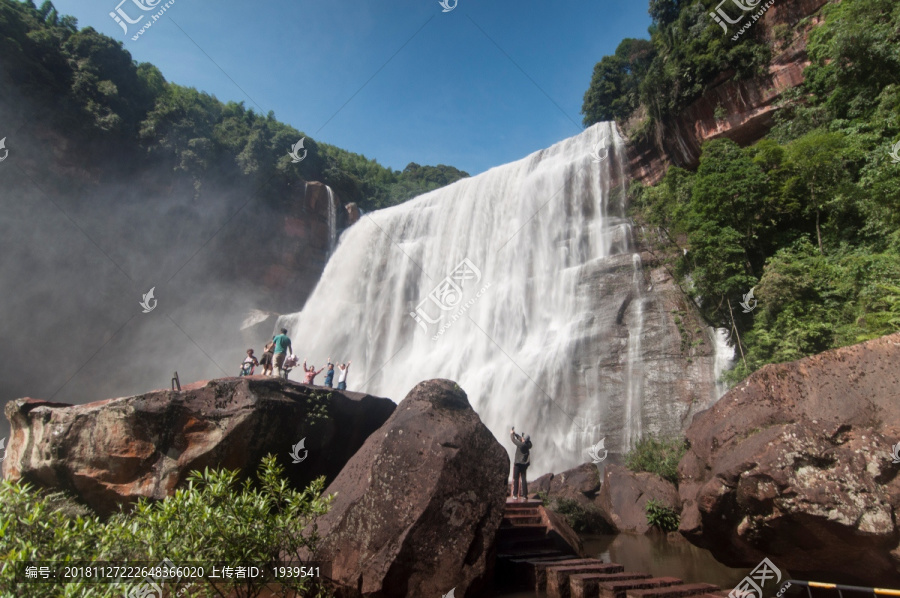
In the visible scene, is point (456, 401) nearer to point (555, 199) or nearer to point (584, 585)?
point (584, 585)

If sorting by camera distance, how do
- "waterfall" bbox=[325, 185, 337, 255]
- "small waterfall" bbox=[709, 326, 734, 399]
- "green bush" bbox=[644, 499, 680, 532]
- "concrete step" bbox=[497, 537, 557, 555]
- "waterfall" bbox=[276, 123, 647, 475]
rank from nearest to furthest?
"concrete step" bbox=[497, 537, 557, 555] → "green bush" bbox=[644, 499, 680, 532] → "small waterfall" bbox=[709, 326, 734, 399] → "waterfall" bbox=[276, 123, 647, 475] → "waterfall" bbox=[325, 185, 337, 255]

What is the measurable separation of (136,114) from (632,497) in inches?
1306

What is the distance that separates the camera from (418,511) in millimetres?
5629

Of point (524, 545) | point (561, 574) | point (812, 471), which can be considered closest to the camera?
point (812, 471)

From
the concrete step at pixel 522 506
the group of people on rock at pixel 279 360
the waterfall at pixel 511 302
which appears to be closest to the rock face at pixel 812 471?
the concrete step at pixel 522 506

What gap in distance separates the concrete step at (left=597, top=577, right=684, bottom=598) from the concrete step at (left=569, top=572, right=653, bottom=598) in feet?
0.25

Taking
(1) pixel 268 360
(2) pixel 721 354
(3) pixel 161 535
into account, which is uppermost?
(2) pixel 721 354

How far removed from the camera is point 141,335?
27859 millimetres

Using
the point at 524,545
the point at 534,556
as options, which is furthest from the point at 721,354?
the point at 534,556

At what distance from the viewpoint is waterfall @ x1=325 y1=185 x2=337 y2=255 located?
3347 centimetres

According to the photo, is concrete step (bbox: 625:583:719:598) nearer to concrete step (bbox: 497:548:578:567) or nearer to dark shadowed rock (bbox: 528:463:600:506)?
concrete step (bbox: 497:548:578:567)

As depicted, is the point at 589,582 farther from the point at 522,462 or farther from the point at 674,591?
the point at 522,462

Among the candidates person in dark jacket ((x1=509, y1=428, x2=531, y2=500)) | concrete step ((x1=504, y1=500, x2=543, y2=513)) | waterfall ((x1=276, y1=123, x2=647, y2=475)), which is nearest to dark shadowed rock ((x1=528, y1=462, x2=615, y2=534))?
person in dark jacket ((x1=509, y1=428, x2=531, y2=500))

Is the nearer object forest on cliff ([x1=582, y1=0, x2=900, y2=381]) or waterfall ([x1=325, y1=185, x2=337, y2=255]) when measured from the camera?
forest on cliff ([x1=582, y1=0, x2=900, y2=381])
